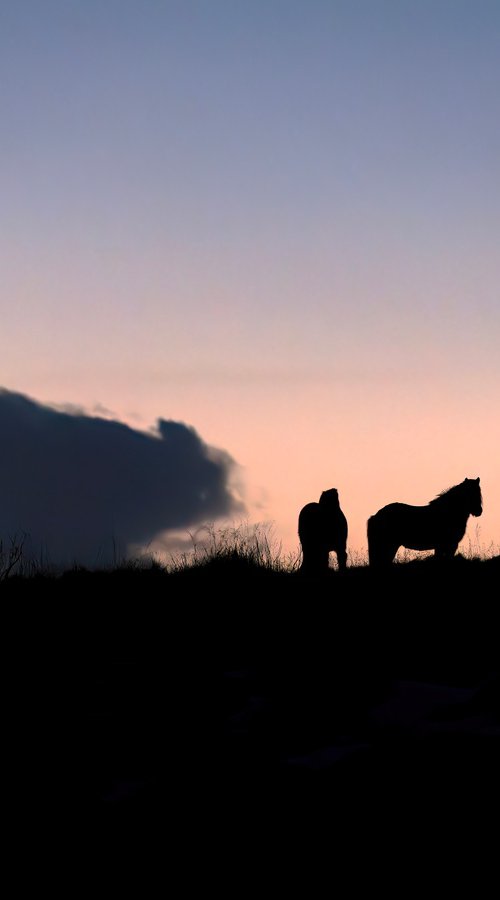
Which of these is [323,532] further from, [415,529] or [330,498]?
[415,529]

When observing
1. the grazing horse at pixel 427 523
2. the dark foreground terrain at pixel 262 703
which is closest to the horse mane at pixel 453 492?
the grazing horse at pixel 427 523

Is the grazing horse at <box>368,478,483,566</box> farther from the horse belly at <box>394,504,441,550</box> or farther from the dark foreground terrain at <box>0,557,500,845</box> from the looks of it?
the dark foreground terrain at <box>0,557,500,845</box>

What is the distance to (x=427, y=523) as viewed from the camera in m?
18.0

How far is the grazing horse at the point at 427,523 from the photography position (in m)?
17.8

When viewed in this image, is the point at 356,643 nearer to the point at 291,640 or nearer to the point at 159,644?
the point at 291,640

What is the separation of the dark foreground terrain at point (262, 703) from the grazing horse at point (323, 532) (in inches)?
139

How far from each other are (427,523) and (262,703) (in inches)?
466

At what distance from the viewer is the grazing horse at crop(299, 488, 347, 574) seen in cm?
1697

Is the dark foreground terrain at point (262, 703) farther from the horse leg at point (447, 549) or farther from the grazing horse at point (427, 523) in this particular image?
the grazing horse at point (427, 523)

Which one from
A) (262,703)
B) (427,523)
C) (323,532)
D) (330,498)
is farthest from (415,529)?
(262,703)

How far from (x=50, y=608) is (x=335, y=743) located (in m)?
7.58

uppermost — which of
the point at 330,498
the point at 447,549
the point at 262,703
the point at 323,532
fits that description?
the point at 330,498

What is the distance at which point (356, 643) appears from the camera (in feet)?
29.8

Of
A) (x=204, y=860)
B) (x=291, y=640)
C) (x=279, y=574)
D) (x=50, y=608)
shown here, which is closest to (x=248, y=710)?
(x=204, y=860)
